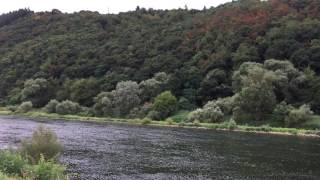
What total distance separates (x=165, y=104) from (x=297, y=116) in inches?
1349

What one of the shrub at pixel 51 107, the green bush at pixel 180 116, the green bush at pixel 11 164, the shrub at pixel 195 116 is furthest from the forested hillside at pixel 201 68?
the green bush at pixel 11 164

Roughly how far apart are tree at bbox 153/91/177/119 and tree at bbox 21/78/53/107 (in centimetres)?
4366

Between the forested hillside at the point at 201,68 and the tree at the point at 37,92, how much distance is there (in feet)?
0.97

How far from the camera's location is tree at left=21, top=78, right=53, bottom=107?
17050cm

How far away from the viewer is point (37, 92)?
174250 millimetres

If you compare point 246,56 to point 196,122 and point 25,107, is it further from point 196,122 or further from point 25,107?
point 25,107

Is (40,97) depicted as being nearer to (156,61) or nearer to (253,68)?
(156,61)

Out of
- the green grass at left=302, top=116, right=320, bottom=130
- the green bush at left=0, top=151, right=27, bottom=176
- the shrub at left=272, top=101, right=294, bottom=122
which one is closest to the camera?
the green bush at left=0, top=151, right=27, bottom=176

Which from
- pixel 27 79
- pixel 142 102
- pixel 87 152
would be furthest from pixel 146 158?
pixel 27 79

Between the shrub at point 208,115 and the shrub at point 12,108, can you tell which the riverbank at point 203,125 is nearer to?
the shrub at point 208,115

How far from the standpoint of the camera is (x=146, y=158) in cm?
6462

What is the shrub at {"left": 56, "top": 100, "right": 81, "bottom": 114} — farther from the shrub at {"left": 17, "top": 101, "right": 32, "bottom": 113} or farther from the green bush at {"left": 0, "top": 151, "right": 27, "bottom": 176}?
the green bush at {"left": 0, "top": 151, "right": 27, "bottom": 176}

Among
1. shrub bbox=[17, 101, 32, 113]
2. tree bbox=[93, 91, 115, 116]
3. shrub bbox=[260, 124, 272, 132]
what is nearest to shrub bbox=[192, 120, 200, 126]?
shrub bbox=[260, 124, 272, 132]

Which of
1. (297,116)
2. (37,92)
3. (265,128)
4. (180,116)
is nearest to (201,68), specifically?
(180,116)
